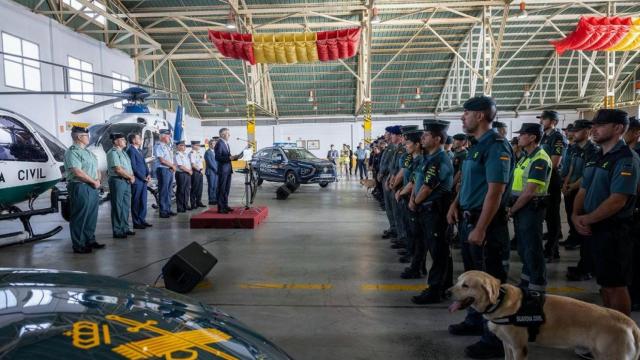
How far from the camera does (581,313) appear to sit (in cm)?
226

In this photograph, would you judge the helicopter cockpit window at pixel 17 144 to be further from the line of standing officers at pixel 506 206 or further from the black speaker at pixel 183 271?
the line of standing officers at pixel 506 206

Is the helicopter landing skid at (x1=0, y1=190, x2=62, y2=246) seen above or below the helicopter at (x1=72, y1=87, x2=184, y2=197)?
below

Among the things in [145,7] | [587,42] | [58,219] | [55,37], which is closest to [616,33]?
[587,42]

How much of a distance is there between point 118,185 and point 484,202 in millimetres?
6346

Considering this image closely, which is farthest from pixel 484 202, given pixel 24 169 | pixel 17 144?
pixel 17 144

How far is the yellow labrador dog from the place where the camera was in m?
2.15

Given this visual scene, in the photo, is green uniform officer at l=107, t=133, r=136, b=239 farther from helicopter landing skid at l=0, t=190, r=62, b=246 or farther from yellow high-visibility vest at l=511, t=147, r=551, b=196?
yellow high-visibility vest at l=511, t=147, r=551, b=196

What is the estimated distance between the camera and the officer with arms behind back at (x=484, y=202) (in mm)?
2838

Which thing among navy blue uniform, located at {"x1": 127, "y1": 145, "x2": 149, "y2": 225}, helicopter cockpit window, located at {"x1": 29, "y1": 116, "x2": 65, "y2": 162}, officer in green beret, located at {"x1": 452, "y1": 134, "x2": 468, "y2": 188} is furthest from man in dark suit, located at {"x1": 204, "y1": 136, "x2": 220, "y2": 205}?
officer in green beret, located at {"x1": 452, "y1": 134, "x2": 468, "y2": 188}

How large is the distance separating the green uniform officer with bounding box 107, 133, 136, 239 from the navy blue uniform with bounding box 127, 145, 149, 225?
679mm

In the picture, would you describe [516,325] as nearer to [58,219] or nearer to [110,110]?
[58,219]

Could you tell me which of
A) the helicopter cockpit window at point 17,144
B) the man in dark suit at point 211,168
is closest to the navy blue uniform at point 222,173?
the man in dark suit at point 211,168

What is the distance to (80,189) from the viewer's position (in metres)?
5.99

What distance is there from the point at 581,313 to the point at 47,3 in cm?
1825
